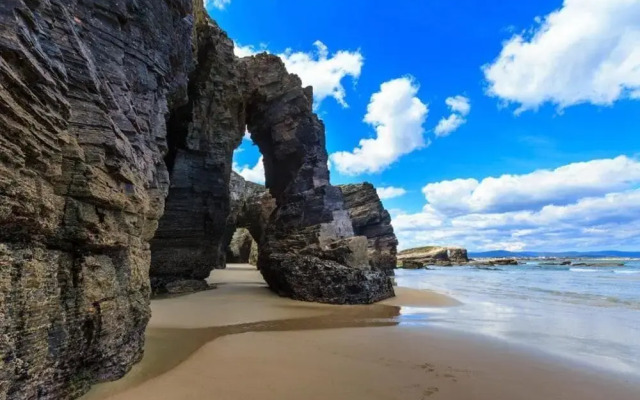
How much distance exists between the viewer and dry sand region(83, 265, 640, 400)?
6.02 m

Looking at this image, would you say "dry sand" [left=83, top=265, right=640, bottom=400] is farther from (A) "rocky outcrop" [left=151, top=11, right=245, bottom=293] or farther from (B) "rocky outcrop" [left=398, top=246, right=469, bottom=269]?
(B) "rocky outcrop" [left=398, top=246, right=469, bottom=269]

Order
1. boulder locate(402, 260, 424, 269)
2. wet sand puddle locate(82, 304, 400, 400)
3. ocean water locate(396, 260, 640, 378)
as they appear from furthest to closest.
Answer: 1. boulder locate(402, 260, 424, 269)
2. ocean water locate(396, 260, 640, 378)
3. wet sand puddle locate(82, 304, 400, 400)

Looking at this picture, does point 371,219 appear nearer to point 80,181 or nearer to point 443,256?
point 80,181

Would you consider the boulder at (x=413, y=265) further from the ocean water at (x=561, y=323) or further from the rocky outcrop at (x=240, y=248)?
the ocean water at (x=561, y=323)

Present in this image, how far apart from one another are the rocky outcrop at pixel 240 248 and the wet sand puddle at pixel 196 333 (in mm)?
42024

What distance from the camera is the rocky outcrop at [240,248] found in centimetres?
5538

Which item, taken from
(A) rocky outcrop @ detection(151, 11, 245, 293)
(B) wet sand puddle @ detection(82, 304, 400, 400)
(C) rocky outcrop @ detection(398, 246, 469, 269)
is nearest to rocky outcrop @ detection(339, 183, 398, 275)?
(A) rocky outcrop @ detection(151, 11, 245, 293)

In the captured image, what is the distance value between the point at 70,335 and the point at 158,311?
8.25m

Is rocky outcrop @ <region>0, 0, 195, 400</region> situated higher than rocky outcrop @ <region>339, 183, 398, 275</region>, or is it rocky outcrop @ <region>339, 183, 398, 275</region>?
rocky outcrop @ <region>339, 183, 398, 275</region>

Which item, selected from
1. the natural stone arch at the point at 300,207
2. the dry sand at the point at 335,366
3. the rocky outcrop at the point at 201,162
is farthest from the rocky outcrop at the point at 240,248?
the dry sand at the point at 335,366

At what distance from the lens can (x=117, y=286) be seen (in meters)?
6.32

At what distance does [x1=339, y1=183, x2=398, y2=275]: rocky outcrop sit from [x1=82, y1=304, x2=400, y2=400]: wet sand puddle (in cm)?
2813

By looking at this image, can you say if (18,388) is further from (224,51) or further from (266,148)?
(266,148)

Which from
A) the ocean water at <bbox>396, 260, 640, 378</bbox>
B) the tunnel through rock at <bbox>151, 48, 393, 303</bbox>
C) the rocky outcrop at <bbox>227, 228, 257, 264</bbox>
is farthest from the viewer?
the rocky outcrop at <bbox>227, 228, 257, 264</bbox>
